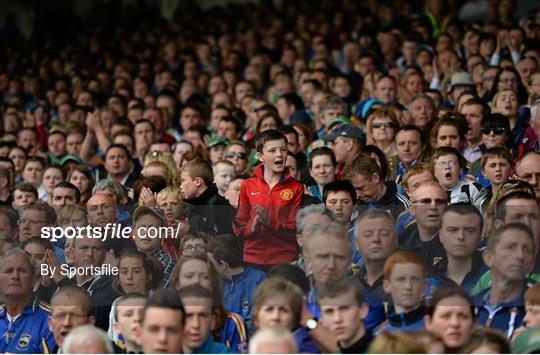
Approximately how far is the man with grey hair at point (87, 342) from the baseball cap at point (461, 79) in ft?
23.6

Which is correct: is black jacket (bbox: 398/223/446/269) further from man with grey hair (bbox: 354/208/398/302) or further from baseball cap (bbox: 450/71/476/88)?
baseball cap (bbox: 450/71/476/88)

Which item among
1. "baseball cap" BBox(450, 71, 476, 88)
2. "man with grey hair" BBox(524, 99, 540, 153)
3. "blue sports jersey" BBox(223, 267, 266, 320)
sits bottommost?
"blue sports jersey" BBox(223, 267, 266, 320)

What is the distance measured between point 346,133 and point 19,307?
12.6 feet

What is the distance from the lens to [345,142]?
1200 centimetres

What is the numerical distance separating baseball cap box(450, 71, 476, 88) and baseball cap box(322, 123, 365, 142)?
237 cm

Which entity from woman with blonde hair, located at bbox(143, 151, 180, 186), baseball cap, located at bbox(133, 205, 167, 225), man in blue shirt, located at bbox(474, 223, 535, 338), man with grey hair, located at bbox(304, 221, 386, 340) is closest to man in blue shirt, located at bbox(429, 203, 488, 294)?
man in blue shirt, located at bbox(474, 223, 535, 338)

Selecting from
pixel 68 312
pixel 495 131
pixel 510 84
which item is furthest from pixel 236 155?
pixel 68 312

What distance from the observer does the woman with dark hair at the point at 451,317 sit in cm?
770

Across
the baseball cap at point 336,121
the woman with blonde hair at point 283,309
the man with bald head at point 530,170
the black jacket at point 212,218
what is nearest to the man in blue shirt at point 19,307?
the black jacket at point 212,218

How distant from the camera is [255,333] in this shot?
792cm

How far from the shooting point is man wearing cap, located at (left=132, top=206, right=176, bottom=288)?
9047 mm

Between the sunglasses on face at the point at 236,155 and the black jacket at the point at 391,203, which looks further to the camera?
the sunglasses on face at the point at 236,155

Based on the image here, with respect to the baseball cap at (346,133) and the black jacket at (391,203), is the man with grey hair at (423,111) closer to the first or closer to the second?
the baseball cap at (346,133)

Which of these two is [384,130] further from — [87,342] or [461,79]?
[87,342]
